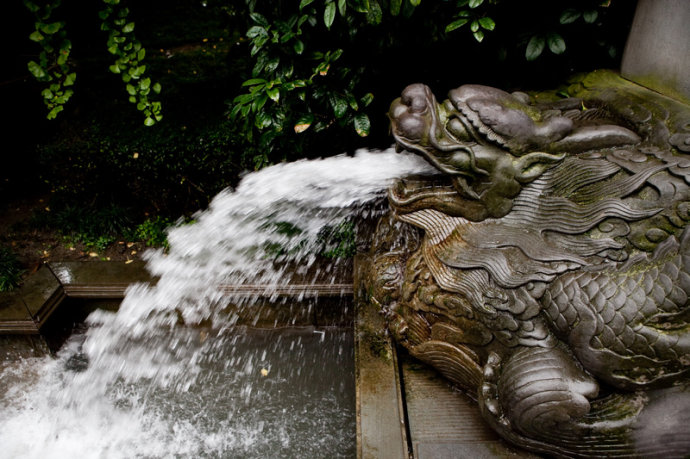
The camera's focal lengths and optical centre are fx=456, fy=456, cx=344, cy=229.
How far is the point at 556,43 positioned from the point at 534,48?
13cm

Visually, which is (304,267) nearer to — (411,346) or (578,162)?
(411,346)

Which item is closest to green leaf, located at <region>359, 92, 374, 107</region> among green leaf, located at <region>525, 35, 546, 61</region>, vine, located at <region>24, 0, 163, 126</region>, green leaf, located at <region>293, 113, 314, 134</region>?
green leaf, located at <region>293, 113, 314, 134</region>

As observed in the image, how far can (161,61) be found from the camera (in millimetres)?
5184

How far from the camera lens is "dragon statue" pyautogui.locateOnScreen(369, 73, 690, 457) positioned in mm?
1903

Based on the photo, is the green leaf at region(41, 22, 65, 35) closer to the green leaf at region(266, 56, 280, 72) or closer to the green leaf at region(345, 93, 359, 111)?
the green leaf at region(266, 56, 280, 72)

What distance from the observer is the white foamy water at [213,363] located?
122 inches

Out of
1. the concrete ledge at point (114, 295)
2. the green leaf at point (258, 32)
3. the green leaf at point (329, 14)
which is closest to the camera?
the green leaf at point (329, 14)

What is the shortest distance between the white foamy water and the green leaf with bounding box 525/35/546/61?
1048 millimetres

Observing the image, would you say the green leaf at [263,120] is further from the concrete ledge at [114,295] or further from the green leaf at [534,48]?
the green leaf at [534,48]

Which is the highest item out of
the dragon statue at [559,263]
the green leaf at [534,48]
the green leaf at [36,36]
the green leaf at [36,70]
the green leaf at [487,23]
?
the green leaf at [487,23]

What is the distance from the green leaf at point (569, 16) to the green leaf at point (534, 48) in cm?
16

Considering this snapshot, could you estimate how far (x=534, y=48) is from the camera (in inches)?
115

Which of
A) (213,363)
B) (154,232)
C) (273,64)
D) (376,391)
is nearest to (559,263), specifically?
(376,391)

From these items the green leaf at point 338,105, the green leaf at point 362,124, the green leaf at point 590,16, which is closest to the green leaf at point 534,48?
the green leaf at point 590,16
